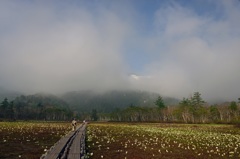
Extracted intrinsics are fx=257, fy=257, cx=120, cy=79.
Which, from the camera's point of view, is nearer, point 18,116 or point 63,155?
point 63,155

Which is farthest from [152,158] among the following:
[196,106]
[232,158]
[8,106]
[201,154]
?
[8,106]

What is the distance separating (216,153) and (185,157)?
4.55 m

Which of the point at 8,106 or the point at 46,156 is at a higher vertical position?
the point at 8,106

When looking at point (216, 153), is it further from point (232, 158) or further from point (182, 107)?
Result: point (182, 107)

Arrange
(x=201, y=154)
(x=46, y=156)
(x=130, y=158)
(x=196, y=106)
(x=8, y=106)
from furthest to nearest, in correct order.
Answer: (x=8, y=106) < (x=196, y=106) < (x=201, y=154) < (x=130, y=158) < (x=46, y=156)

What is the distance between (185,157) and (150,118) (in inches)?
6698

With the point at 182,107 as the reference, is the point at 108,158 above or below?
below

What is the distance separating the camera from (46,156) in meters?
21.1

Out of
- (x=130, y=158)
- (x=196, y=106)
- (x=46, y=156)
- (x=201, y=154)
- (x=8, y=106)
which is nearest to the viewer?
(x=46, y=156)

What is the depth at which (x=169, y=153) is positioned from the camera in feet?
87.0

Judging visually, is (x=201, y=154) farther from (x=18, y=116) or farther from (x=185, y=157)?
(x=18, y=116)

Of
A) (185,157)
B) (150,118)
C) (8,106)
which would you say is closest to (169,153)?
(185,157)

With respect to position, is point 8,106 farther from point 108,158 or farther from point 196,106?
point 108,158

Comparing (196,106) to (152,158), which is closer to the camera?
(152,158)
